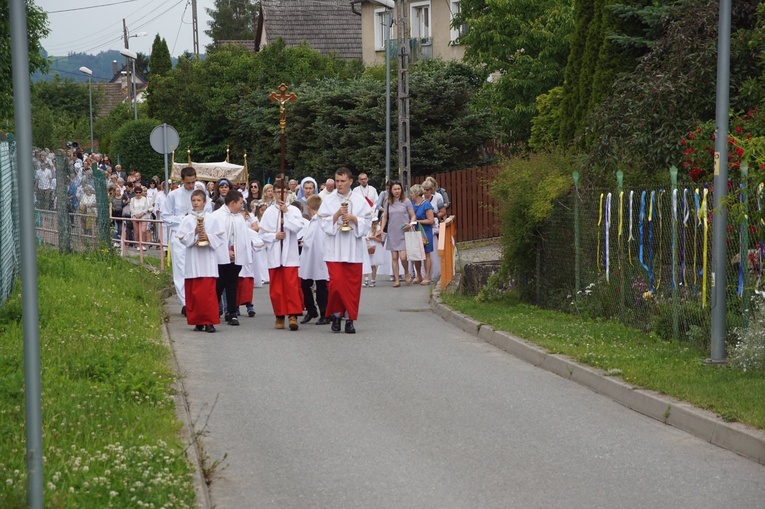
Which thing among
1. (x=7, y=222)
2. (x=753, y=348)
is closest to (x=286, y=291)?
(x=7, y=222)

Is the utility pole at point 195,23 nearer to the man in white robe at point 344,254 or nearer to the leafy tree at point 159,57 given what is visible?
the leafy tree at point 159,57

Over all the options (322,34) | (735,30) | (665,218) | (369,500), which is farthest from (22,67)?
(322,34)

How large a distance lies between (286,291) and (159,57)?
69.6 meters

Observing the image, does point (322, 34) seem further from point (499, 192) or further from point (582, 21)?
point (499, 192)

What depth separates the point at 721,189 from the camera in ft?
37.2

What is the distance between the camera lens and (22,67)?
546 centimetres

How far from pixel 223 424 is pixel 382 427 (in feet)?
3.96

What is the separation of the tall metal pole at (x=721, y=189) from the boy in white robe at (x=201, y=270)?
22.0 feet

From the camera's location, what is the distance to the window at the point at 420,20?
53688mm

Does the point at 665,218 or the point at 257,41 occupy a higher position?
the point at 257,41

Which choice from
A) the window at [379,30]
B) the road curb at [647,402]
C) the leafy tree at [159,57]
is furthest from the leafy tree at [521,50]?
the leafy tree at [159,57]

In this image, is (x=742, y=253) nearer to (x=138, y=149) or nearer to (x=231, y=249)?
(x=231, y=249)

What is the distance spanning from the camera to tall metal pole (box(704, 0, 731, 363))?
36.7 ft

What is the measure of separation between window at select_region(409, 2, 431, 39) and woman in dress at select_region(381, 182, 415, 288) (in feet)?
99.7
